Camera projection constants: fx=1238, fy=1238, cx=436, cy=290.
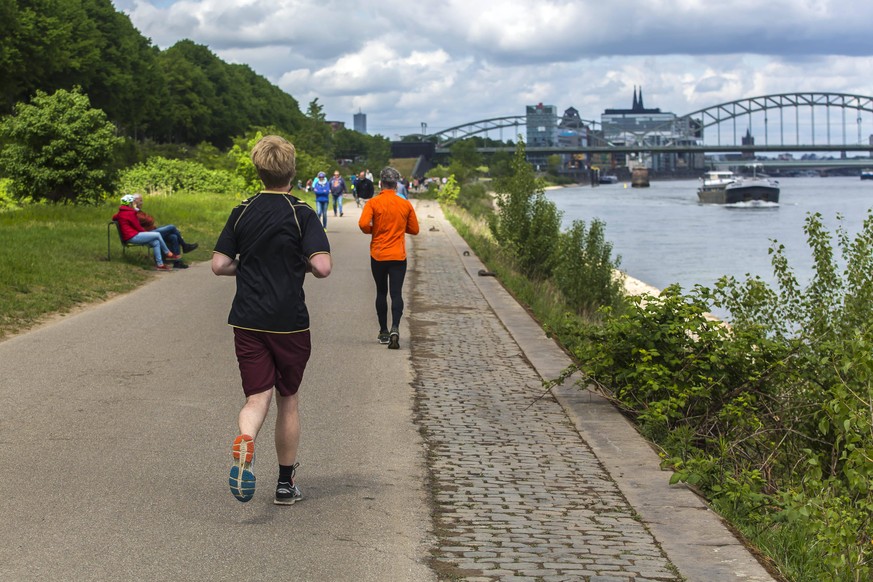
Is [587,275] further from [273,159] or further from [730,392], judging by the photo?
[273,159]

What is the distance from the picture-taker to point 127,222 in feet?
62.1

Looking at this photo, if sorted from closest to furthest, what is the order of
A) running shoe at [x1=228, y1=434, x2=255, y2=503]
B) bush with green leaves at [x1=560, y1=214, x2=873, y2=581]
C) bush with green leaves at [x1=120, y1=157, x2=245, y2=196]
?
running shoe at [x1=228, y1=434, x2=255, y2=503] → bush with green leaves at [x1=560, y1=214, x2=873, y2=581] → bush with green leaves at [x1=120, y1=157, x2=245, y2=196]

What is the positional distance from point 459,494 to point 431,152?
533 feet

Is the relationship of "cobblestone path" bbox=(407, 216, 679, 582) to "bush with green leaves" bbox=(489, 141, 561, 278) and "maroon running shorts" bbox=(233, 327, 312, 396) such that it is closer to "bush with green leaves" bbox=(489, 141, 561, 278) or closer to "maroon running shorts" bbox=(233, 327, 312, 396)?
"maroon running shorts" bbox=(233, 327, 312, 396)

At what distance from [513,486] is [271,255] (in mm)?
1735

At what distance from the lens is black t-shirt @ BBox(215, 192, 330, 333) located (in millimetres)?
5672

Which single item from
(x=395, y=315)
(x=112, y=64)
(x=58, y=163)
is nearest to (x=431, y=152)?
(x=112, y=64)

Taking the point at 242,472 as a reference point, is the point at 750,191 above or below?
below

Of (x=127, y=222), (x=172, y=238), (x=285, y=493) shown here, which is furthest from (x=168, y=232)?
(x=285, y=493)

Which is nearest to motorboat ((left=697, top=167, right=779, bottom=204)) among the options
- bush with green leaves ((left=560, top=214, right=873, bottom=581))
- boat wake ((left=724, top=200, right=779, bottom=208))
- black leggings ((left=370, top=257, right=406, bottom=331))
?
boat wake ((left=724, top=200, right=779, bottom=208))

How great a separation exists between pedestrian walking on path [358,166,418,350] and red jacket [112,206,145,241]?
819 centimetres

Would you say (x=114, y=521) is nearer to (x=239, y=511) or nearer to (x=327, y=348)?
(x=239, y=511)

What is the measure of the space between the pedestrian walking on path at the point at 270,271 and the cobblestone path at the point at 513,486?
3.29ft

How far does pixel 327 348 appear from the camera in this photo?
11.4 m
